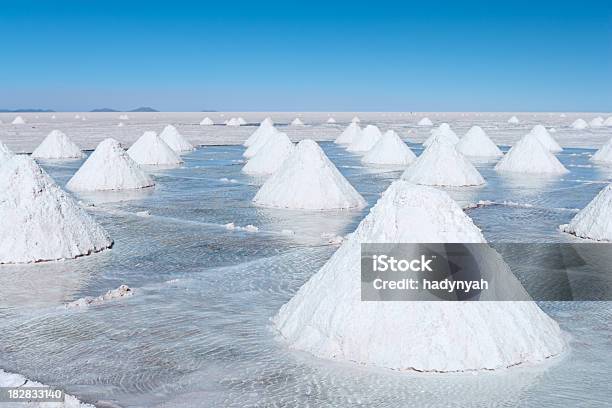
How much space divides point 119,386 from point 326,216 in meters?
7.47

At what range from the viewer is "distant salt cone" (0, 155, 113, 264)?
814cm

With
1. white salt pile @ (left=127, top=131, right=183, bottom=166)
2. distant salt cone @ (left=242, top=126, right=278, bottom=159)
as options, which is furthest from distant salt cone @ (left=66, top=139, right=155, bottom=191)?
distant salt cone @ (left=242, top=126, right=278, bottom=159)

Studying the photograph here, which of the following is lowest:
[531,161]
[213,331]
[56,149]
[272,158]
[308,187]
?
[213,331]

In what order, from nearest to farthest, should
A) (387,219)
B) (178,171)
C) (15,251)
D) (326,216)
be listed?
(387,219)
(15,251)
(326,216)
(178,171)

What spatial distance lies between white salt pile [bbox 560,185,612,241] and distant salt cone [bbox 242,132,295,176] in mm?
9948

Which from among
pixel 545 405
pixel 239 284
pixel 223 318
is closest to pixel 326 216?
pixel 239 284

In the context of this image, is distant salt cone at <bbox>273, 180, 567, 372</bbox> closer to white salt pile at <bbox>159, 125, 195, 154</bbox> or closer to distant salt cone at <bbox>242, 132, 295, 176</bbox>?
distant salt cone at <bbox>242, 132, 295, 176</bbox>

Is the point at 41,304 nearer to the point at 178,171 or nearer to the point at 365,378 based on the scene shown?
the point at 365,378

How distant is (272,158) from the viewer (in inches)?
753

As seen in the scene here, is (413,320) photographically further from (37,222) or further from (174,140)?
(174,140)

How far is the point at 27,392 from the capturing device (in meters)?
4.41

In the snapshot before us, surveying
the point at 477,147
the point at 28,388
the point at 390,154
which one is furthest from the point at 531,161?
the point at 28,388

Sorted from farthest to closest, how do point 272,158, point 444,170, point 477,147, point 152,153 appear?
point 477,147
point 152,153
point 272,158
point 444,170

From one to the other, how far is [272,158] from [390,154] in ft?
16.8
